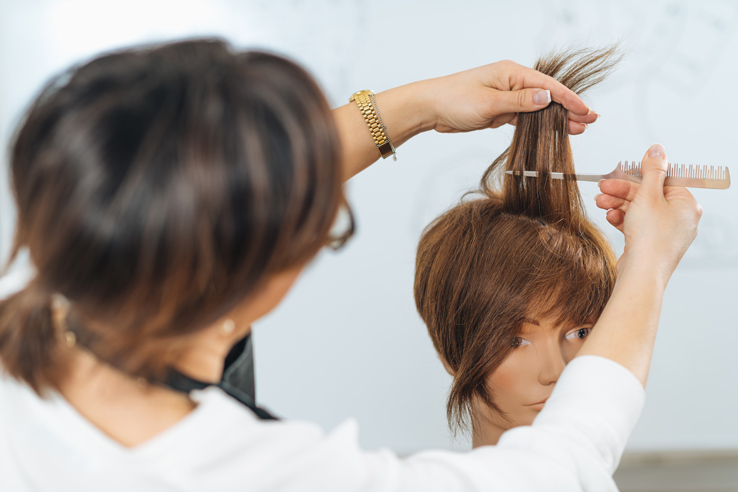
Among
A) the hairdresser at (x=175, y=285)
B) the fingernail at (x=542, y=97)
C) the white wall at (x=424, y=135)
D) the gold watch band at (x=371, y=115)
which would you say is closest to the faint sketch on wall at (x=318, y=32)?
the white wall at (x=424, y=135)

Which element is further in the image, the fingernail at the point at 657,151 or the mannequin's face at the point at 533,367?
the mannequin's face at the point at 533,367

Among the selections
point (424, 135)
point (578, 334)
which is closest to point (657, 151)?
point (578, 334)

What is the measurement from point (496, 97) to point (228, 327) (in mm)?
647

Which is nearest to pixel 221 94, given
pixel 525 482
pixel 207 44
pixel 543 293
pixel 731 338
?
pixel 207 44

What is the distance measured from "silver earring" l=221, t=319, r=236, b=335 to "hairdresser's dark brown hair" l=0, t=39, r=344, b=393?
42 mm

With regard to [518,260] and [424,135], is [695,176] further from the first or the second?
[424,135]

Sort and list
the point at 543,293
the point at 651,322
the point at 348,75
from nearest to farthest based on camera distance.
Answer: the point at 651,322 < the point at 543,293 < the point at 348,75

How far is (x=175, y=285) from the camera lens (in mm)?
470

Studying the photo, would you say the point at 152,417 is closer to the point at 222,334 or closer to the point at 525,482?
the point at 222,334

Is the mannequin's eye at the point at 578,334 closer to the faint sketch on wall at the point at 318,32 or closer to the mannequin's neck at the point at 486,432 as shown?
the mannequin's neck at the point at 486,432

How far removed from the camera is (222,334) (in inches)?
22.3

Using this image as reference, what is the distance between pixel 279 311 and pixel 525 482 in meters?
1.26

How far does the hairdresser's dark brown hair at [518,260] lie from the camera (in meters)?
0.99

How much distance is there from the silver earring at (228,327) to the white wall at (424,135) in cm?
110
